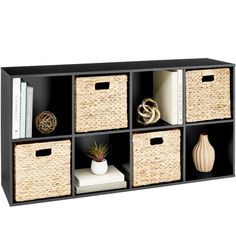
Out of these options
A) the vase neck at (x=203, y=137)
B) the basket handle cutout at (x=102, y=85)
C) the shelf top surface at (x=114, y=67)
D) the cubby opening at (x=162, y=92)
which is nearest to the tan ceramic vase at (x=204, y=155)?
the vase neck at (x=203, y=137)

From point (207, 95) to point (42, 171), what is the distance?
1303mm

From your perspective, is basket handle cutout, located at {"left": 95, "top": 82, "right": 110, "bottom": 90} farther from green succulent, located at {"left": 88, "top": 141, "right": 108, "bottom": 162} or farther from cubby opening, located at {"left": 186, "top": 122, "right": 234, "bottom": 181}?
cubby opening, located at {"left": 186, "top": 122, "right": 234, "bottom": 181}

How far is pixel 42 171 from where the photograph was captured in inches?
167

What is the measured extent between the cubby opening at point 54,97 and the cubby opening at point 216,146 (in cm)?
101

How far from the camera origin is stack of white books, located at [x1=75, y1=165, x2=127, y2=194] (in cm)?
439

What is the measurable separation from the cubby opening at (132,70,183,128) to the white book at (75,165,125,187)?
0.37 meters

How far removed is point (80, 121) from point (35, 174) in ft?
1.50

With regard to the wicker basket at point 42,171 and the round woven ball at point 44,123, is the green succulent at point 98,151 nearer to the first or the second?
the wicker basket at point 42,171

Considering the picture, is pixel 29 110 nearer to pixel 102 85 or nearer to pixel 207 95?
pixel 102 85

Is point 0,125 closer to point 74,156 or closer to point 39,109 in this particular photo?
point 39,109

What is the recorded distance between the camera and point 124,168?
15.1 feet

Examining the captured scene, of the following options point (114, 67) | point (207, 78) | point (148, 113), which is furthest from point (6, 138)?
point (207, 78)

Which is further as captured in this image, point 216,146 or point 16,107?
point 216,146

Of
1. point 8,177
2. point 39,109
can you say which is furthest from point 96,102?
point 8,177
